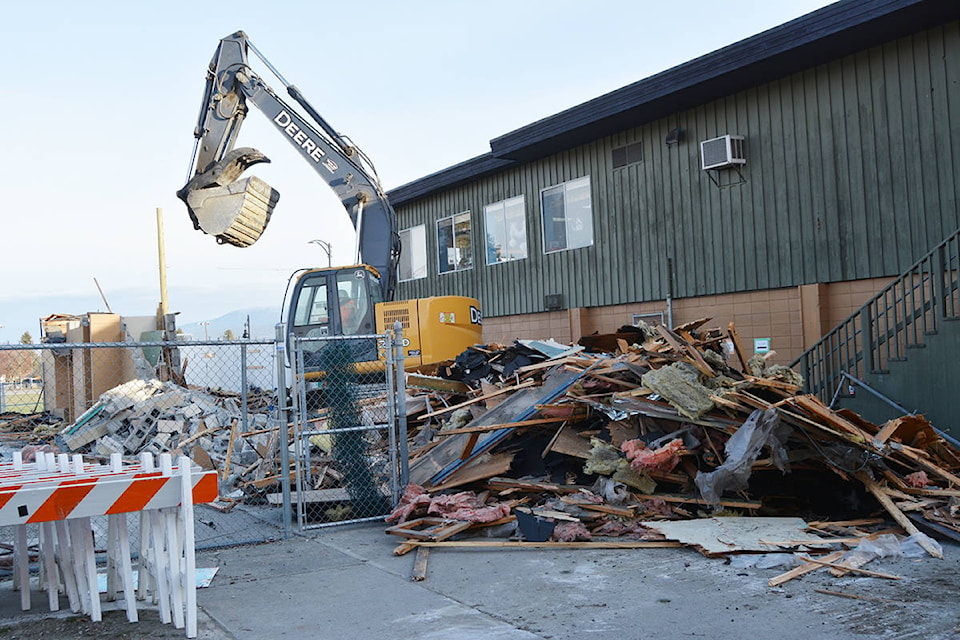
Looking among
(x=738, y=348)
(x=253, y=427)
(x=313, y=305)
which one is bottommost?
(x=253, y=427)

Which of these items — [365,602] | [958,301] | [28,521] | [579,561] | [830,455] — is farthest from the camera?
[958,301]

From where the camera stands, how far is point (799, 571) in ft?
20.1

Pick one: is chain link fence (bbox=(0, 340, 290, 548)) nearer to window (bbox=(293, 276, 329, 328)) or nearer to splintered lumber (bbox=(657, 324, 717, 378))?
window (bbox=(293, 276, 329, 328))

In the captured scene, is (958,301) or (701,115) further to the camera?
(701,115)

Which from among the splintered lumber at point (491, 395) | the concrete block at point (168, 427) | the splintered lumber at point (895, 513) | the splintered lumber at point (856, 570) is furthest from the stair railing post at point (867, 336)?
the concrete block at point (168, 427)

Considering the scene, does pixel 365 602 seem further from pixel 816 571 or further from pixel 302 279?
pixel 302 279

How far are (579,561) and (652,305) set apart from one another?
1022 cm

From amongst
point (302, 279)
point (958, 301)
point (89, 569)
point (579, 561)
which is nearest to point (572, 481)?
point (579, 561)

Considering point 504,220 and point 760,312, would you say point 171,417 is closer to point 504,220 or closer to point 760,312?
point 504,220

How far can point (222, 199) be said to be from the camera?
1511cm

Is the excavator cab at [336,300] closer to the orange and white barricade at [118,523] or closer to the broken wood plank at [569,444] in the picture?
the broken wood plank at [569,444]

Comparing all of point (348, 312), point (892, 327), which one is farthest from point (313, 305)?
point (892, 327)

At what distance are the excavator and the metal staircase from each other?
6075 mm

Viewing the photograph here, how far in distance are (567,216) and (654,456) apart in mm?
11108
